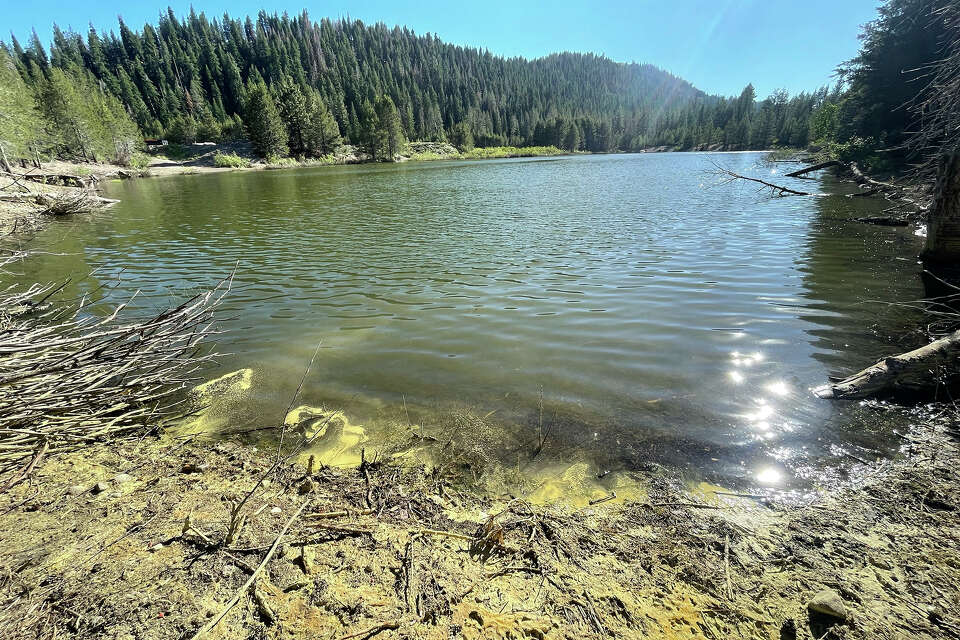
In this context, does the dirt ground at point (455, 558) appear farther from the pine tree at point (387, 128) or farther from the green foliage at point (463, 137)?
the green foliage at point (463, 137)

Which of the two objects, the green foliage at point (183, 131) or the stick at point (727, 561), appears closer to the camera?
the stick at point (727, 561)

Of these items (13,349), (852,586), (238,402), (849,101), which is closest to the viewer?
(852,586)

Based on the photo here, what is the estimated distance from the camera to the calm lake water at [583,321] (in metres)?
4.59

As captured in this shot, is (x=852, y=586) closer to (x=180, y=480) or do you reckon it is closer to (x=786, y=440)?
(x=786, y=440)

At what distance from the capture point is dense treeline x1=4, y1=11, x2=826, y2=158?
4021 inches

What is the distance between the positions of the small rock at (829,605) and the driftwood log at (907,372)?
132 inches

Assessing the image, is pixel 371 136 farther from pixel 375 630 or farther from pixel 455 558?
pixel 375 630

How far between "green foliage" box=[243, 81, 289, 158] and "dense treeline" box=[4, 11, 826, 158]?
0.81 feet

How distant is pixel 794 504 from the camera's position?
3.37 m

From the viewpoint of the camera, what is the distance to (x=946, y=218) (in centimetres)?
888

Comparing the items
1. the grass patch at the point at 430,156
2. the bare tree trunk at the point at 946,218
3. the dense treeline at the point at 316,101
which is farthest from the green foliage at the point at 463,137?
the bare tree trunk at the point at 946,218

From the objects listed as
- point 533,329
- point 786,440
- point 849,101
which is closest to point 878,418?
point 786,440

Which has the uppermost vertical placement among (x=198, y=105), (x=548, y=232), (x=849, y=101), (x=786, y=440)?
(x=198, y=105)

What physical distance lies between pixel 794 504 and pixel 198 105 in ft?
559
